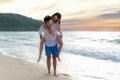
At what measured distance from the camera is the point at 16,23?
492 feet

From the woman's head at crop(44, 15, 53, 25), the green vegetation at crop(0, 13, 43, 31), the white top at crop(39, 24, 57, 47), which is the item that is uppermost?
the woman's head at crop(44, 15, 53, 25)

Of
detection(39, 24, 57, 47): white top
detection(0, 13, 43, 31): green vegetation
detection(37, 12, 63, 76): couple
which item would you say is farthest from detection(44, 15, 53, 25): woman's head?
detection(0, 13, 43, 31): green vegetation

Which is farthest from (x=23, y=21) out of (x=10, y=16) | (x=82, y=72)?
(x=82, y=72)

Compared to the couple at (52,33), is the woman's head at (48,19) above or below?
above

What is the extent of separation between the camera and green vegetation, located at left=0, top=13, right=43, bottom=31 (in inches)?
5856

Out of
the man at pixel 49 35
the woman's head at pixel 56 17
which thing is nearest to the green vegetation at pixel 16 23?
the man at pixel 49 35

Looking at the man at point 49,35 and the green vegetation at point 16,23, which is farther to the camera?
the green vegetation at point 16,23

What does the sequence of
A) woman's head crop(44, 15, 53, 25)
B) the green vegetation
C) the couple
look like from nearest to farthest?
woman's head crop(44, 15, 53, 25), the couple, the green vegetation

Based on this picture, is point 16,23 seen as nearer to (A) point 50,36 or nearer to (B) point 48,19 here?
(A) point 50,36

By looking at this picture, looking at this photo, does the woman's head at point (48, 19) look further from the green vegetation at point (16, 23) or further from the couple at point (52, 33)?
the green vegetation at point (16, 23)

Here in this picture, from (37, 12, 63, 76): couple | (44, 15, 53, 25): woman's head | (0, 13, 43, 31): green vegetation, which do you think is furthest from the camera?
(0, 13, 43, 31): green vegetation

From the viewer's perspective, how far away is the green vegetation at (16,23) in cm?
14875

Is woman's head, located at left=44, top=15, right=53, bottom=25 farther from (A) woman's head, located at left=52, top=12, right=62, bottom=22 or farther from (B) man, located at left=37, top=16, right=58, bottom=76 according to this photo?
(A) woman's head, located at left=52, top=12, right=62, bottom=22

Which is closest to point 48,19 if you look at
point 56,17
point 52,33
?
point 56,17
